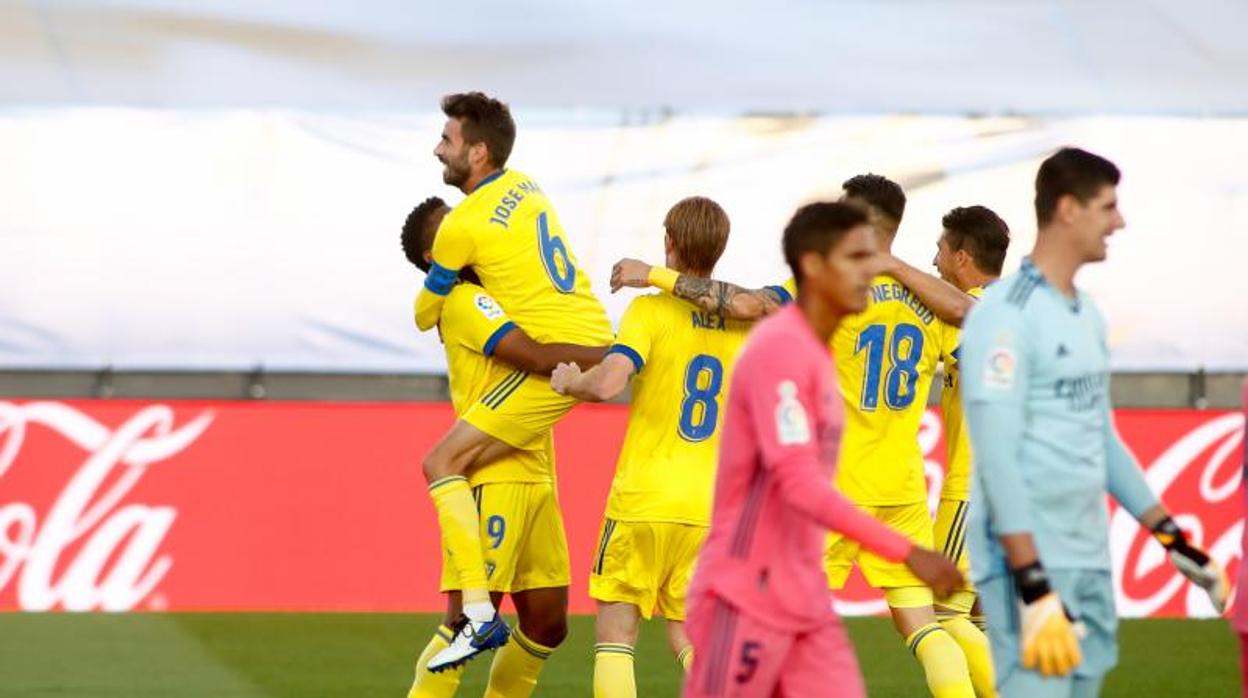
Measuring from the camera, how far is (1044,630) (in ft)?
16.3

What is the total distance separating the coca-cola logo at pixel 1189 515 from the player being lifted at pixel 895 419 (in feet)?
15.6

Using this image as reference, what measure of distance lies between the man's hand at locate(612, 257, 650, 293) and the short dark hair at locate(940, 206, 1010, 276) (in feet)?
4.95

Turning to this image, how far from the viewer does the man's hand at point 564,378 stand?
6.96m

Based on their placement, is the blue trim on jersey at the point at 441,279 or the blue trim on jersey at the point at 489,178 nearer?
the blue trim on jersey at the point at 441,279

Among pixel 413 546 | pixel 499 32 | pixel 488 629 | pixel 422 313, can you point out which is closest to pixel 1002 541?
pixel 488 629

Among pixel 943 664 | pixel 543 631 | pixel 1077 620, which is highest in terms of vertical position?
pixel 1077 620

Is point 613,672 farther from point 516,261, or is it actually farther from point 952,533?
point 952,533

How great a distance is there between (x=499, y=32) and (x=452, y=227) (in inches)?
290

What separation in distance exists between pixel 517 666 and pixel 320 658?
9.91 feet

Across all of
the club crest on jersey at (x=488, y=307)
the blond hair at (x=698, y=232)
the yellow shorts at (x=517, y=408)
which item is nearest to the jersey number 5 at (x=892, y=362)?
the blond hair at (x=698, y=232)

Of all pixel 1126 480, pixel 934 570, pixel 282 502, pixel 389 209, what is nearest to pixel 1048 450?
pixel 1126 480

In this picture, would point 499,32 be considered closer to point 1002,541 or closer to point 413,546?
point 413,546

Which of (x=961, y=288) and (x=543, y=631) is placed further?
(x=961, y=288)

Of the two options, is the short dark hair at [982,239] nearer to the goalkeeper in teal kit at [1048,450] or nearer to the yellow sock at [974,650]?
the yellow sock at [974,650]
